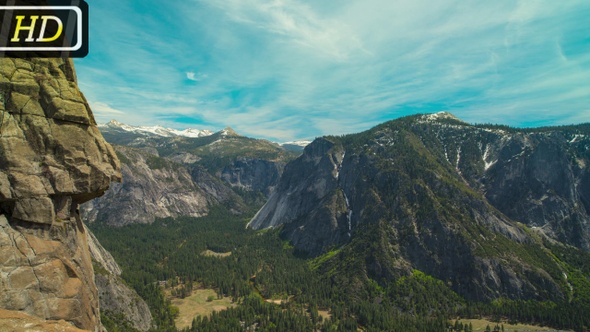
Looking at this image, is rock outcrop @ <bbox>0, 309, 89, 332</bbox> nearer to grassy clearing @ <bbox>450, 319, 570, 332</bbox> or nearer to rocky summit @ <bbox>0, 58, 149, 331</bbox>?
rocky summit @ <bbox>0, 58, 149, 331</bbox>

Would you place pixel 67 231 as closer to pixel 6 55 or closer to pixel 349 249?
pixel 6 55

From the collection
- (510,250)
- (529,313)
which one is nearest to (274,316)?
(529,313)

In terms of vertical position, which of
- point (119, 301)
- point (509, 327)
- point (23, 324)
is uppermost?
point (23, 324)

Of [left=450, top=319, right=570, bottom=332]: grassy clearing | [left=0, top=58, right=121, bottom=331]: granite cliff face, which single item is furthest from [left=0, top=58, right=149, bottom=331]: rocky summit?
[left=450, top=319, right=570, bottom=332]: grassy clearing

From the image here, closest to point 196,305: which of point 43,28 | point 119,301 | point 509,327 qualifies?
point 119,301

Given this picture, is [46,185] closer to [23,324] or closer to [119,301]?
[23,324]
